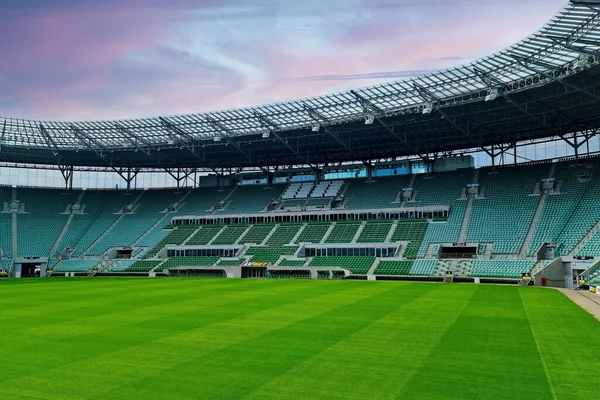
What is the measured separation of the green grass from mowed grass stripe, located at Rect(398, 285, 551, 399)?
4cm

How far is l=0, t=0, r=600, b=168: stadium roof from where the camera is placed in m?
41.2

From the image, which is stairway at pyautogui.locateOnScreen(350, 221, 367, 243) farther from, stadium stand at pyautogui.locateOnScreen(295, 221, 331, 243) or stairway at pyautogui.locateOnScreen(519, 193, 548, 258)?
stairway at pyautogui.locateOnScreen(519, 193, 548, 258)

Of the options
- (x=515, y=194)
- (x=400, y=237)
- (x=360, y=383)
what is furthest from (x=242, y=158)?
(x=360, y=383)

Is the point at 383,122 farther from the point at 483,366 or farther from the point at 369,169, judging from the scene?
the point at 483,366

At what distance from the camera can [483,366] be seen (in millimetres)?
12789

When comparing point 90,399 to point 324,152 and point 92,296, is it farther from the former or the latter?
point 324,152

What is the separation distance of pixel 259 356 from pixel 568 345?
966cm

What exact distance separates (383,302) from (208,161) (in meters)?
58.3

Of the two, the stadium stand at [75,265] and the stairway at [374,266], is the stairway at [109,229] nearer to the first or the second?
the stadium stand at [75,265]

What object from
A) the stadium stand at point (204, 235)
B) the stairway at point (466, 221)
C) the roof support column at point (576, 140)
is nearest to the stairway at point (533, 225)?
the stairway at point (466, 221)

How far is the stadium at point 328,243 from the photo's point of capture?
12805 mm

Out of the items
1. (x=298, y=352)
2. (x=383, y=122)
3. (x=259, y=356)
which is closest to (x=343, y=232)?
(x=383, y=122)

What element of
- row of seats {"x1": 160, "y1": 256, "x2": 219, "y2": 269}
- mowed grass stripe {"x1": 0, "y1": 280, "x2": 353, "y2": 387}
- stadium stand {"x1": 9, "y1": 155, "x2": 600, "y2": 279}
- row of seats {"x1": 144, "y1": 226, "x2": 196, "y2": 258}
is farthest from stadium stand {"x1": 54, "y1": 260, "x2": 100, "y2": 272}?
mowed grass stripe {"x1": 0, "y1": 280, "x2": 353, "y2": 387}

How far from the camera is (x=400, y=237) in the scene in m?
60.1
